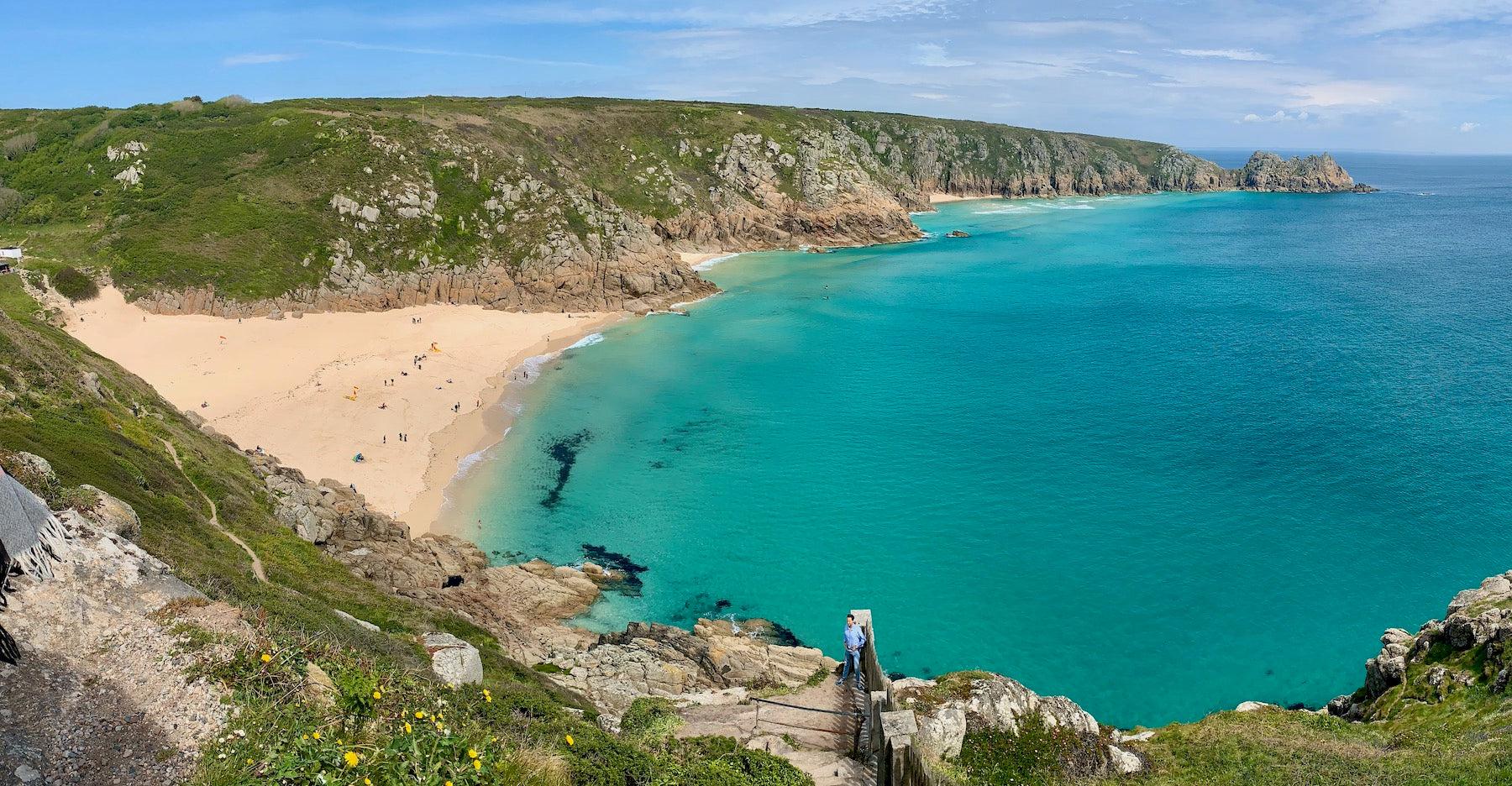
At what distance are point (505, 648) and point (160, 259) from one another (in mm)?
68938

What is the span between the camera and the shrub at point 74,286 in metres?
65.8

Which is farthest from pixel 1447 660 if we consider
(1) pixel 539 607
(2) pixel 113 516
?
(2) pixel 113 516

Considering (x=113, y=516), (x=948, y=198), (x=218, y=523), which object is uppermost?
(x=948, y=198)

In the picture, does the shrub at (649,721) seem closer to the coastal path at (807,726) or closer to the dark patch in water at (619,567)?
the coastal path at (807,726)

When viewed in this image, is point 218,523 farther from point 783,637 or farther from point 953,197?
point 953,197

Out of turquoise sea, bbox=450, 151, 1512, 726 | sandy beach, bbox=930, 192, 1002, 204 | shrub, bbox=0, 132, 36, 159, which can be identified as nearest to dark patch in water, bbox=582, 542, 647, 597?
turquoise sea, bbox=450, 151, 1512, 726

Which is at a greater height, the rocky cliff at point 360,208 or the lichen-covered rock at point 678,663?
the rocky cliff at point 360,208

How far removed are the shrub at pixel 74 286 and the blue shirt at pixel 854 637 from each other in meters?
78.8

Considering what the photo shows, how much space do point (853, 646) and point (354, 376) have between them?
2115 inches

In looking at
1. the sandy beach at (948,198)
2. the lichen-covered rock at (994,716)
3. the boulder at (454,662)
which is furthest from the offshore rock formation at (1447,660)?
the sandy beach at (948,198)

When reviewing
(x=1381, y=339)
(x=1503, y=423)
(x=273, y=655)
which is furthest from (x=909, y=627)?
(x=1381, y=339)

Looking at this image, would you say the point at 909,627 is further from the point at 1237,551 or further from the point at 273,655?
the point at 273,655

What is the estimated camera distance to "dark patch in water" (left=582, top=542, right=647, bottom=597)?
34.3 meters

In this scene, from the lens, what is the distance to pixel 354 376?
5862cm
